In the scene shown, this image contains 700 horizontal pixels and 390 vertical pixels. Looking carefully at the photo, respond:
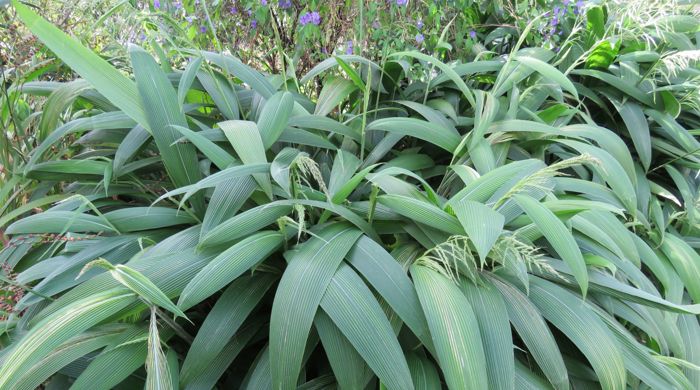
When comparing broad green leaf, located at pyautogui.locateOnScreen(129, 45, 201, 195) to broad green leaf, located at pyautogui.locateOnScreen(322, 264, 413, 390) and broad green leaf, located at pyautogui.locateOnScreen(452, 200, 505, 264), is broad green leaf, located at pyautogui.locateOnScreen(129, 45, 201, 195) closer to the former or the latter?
broad green leaf, located at pyautogui.locateOnScreen(322, 264, 413, 390)

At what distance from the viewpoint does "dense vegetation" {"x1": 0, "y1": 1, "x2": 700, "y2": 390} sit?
747 millimetres

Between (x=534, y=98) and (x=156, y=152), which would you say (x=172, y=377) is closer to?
(x=156, y=152)

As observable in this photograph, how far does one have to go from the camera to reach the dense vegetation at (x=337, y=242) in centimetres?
75

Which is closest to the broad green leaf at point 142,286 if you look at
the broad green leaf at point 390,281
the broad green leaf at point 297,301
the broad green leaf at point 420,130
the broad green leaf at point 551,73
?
the broad green leaf at point 297,301

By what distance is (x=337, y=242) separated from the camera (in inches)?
34.0

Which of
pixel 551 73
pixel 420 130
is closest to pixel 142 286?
pixel 420 130

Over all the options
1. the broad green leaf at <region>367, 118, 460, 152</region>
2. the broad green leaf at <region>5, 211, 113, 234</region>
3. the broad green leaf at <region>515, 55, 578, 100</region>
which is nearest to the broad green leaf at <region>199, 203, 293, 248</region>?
the broad green leaf at <region>5, 211, 113, 234</region>

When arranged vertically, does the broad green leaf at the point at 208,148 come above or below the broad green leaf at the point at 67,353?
above

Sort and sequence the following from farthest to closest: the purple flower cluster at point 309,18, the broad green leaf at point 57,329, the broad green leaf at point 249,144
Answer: the purple flower cluster at point 309,18 < the broad green leaf at point 249,144 < the broad green leaf at point 57,329

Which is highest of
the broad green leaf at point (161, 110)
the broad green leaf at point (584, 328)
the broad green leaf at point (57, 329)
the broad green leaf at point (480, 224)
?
the broad green leaf at point (161, 110)

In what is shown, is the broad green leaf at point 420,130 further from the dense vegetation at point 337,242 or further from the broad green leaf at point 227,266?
the broad green leaf at point 227,266

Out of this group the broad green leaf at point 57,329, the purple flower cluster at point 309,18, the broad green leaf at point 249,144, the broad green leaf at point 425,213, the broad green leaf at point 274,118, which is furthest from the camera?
the purple flower cluster at point 309,18

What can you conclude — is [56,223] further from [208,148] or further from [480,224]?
[480,224]

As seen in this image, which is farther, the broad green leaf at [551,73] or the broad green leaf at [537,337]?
the broad green leaf at [551,73]
